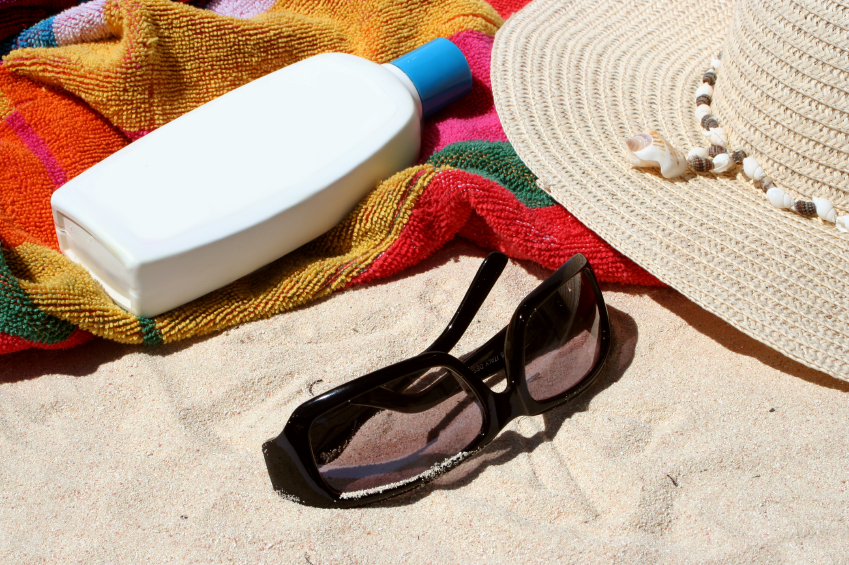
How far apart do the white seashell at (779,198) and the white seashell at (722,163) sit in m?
0.06

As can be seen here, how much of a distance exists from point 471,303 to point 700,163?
319 mm

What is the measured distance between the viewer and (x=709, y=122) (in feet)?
2.77

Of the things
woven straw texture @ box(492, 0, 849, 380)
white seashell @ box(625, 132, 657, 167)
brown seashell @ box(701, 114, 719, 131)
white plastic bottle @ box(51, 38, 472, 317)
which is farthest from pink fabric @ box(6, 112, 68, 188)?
brown seashell @ box(701, 114, 719, 131)

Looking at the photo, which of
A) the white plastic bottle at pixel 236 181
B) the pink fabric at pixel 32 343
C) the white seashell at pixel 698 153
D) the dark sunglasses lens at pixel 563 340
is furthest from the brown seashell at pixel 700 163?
the pink fabric at pixel 32 343

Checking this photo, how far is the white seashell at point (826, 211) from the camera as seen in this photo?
73 centimetres

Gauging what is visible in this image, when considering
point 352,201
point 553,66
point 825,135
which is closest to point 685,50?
point 553,66

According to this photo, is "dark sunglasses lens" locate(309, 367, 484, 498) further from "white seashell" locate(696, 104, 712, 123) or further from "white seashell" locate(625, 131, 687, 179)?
"white seashell" locate(696, 104, 712, 123)

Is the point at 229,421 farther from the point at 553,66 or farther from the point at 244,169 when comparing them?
the point at 553,66

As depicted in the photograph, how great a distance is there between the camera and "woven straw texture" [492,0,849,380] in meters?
0.67

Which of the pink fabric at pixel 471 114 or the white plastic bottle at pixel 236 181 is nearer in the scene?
the white plastic bottle at pixel 236 181

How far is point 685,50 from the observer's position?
990mm

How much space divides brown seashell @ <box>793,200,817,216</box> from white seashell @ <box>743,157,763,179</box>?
0.06 m

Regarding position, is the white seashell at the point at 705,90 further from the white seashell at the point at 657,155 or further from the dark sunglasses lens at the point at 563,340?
the dark sunglasses lens at the point at 563,340

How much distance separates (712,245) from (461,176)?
0.30 metres
